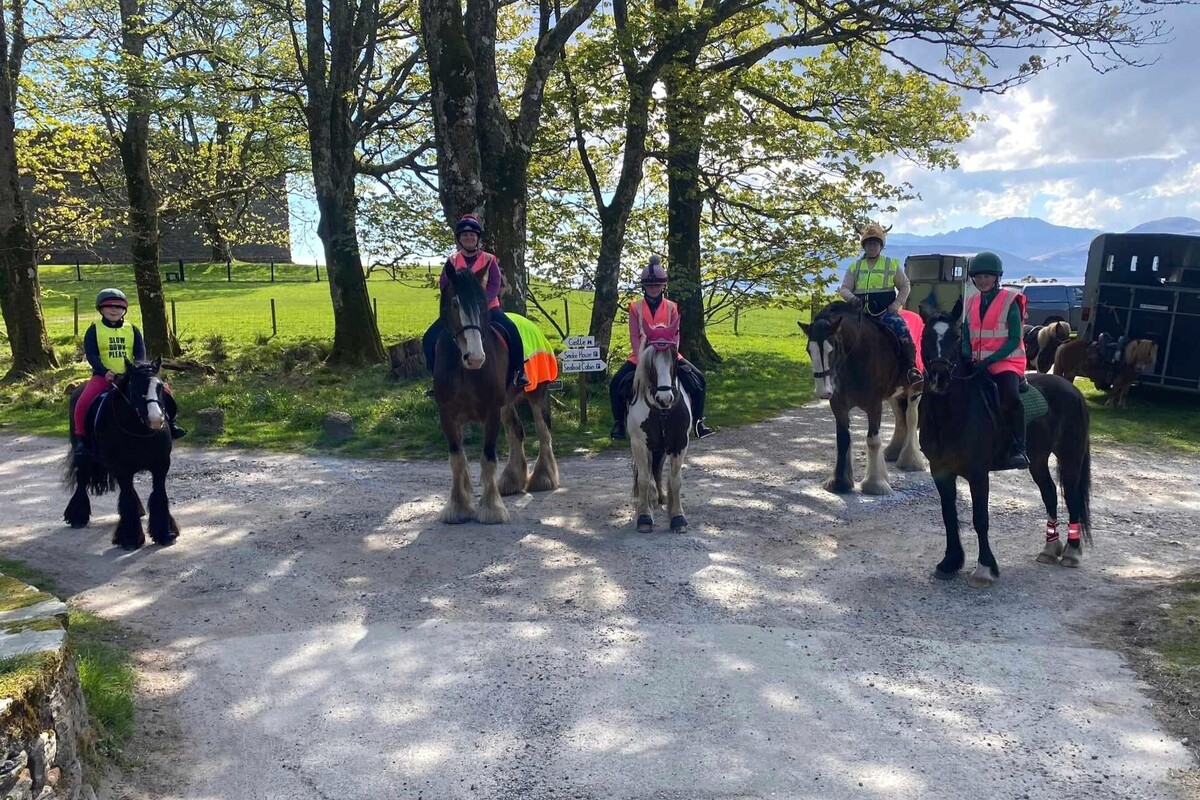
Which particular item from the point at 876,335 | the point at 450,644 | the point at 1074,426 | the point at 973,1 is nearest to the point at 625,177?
the point at 973,1

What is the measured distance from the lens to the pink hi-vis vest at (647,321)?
7.81 meters

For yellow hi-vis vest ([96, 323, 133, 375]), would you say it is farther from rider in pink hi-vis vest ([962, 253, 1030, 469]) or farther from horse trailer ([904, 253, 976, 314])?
horse trailer ([904, 253, 976, 314])

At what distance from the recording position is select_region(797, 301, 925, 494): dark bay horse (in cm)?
845

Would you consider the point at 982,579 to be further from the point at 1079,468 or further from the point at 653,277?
the point at 653,277

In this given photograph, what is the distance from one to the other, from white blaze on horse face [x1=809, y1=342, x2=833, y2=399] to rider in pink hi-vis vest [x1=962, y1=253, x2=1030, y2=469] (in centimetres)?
176

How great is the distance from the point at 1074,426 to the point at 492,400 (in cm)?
542

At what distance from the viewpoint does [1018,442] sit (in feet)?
21.8

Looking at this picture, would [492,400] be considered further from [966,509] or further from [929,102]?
[929,102]

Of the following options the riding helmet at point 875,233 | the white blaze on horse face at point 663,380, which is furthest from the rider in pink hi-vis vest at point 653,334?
the riding helmet at point 875,233

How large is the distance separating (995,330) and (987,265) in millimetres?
543

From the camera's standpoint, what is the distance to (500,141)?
12.1 meters

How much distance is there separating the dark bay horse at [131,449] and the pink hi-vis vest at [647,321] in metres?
4.45

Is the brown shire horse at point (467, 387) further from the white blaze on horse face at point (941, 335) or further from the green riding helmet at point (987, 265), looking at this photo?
the green riding helmet at point (987, 265)

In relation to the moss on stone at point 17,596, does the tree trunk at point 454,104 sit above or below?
above
